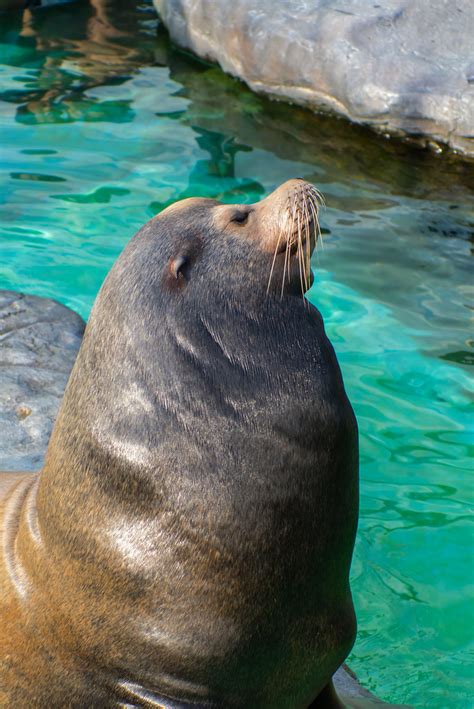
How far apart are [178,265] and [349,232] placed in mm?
4932

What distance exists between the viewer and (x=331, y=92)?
32.3ft

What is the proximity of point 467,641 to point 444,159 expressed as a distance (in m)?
5.27

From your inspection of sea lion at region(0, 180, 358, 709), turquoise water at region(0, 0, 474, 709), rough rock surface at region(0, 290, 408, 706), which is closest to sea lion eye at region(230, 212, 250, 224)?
sea lion at region(0, 180, 358, 709)

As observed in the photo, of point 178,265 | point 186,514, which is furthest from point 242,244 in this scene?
point 186,514

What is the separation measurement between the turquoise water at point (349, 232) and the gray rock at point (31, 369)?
126 centimetres

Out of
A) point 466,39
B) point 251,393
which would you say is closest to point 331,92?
point 466,39

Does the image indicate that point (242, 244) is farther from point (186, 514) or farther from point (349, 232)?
point (349, 232)

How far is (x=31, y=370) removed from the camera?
6.05 meters

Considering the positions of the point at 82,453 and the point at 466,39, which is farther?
the point at 466,39

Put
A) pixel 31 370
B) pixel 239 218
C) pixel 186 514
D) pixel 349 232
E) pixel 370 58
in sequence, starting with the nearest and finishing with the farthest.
A: pixel 186 514, pixel 239 218, pixel 31 370, pixel 349 232, pixel 370 58

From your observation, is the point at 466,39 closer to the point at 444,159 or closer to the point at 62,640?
the point at 444,159

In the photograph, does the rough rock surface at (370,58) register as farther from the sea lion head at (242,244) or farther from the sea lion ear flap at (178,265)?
the sea lion ear flap at (178,265)

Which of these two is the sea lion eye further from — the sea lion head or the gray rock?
the gray rock

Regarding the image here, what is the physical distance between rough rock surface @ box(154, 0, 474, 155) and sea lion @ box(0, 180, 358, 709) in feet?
19.7
